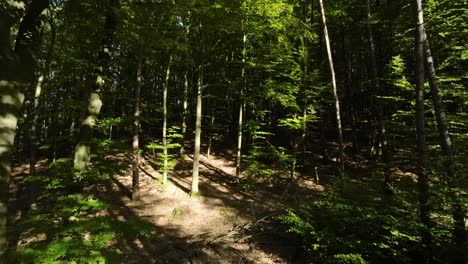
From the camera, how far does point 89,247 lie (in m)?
5.34

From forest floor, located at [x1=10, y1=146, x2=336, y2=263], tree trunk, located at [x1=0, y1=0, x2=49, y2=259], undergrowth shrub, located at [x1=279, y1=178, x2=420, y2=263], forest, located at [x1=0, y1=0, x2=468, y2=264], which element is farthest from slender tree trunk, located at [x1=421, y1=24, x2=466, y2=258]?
tree trunk, located at [x1=0, y1=0, x2=49, y2=259]

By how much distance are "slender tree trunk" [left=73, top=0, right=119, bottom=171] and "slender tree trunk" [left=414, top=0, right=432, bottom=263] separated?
8053mm

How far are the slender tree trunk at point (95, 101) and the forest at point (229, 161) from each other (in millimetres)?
37

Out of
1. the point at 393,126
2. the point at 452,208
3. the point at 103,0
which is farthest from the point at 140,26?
the point at 393,126

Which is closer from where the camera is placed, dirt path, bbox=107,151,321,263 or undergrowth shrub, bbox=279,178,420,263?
undergrowth shrub, bbox=279,178,420,263

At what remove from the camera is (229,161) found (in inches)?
893

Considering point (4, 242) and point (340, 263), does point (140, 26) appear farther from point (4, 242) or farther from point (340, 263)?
Answer: point (340, 263)

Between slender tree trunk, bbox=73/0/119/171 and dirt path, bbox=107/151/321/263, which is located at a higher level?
slender tree trunk, bbox=73/0/119/171

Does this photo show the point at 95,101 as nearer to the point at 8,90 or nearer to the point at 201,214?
the point at 8,90

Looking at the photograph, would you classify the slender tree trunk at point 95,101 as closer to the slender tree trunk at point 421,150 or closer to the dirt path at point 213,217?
the dirt path at point 213,217

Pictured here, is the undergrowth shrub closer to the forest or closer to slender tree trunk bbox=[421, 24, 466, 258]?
the forest

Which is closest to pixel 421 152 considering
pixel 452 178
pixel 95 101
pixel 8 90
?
pixel 452 178

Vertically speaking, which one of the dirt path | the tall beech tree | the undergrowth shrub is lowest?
the dirt path

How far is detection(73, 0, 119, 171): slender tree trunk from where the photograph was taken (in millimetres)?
7324
